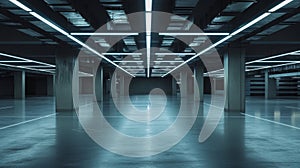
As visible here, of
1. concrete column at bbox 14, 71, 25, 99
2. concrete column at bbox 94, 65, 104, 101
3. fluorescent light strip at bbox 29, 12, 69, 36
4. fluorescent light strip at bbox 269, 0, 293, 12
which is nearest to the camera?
fluorescent light strip at bbox 269, 0, 293, 12

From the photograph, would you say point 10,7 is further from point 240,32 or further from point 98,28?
point 240,32

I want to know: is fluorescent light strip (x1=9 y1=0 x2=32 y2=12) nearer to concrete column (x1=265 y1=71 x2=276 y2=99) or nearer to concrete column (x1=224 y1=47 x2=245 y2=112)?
concrete column (x1=224 y1=47 x2=245 y2=112)

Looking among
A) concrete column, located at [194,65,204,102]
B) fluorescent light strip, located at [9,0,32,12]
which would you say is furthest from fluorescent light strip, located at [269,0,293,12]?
concrete column, located at [194,65,204,102]

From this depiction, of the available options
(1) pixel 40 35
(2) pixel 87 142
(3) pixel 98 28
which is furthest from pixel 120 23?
(2) pixel 87 142

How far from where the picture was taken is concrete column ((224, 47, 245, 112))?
19.1 m

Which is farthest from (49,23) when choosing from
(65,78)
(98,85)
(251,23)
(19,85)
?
(19,85)

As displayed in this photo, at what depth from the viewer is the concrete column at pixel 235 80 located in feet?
62.7

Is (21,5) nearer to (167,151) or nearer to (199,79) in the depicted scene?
(167,151)

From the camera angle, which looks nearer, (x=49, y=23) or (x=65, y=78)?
(x=49, y=23)

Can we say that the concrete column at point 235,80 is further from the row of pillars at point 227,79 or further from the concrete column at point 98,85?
the concrete column at point 98,85

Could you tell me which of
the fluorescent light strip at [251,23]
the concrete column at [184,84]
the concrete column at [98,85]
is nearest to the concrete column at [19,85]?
the concrete column at [98,85]

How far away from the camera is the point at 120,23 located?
42.0ft

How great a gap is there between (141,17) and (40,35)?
4556 millimetres

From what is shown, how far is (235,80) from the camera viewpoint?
19.2 meters
